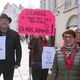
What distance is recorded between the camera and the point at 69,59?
15.8ft

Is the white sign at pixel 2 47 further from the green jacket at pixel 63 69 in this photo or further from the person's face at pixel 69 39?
the person's face at pixel 69 39

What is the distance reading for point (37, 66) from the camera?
7.39m

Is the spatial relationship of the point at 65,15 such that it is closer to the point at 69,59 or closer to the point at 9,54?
the point at 9,54

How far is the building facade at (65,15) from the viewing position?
25938 mm

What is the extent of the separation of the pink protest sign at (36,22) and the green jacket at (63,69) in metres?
2.74

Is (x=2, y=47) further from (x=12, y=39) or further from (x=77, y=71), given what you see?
(x=77, y=71)

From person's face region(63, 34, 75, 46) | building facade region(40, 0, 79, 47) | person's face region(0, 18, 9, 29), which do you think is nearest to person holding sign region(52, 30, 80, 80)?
person's face region(63, 34, 75, 46)

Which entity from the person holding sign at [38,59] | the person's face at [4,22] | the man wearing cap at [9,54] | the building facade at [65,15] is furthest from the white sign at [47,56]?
the building facade at [65,15]

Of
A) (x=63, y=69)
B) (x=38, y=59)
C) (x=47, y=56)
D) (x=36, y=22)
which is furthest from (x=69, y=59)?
(x=36, y=22)

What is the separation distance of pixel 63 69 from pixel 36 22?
3087mm

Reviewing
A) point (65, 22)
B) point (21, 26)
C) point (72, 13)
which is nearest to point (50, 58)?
point (21, 26)

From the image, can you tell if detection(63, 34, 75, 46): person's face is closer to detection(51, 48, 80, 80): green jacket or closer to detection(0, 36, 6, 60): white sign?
detection(51, 48, 80, 80): green jacket

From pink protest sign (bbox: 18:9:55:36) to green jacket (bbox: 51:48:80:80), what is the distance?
108 inches

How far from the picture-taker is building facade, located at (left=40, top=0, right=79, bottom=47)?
85.1ft
